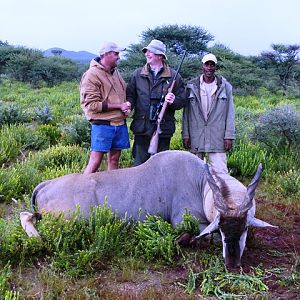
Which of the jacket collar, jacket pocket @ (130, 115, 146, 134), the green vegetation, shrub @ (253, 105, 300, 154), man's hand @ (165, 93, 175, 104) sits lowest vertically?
the green vegetation

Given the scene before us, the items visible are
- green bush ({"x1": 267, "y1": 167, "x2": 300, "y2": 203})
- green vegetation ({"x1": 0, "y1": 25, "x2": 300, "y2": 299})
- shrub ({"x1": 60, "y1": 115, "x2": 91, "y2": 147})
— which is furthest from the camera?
shrub ({"x1": 60, "y1": 115, "x2": 91, "y2": 147})

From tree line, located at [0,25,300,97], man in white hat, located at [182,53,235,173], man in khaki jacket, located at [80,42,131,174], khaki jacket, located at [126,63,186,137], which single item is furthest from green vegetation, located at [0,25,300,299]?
tree line, located at [0,25,300,97]

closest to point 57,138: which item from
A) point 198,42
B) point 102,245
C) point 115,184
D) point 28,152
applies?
point 28,152

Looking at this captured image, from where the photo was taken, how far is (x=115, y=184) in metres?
5.79

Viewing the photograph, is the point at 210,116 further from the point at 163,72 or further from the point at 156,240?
the point at 156,240

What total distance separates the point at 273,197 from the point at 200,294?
306cm

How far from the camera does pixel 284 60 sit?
27.7 m

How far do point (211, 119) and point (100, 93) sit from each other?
1.48 m

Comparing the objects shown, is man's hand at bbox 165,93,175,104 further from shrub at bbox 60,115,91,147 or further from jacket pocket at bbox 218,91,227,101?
shrub at bbox 60,115,91,147

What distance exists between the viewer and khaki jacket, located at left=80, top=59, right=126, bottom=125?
20.9 feet

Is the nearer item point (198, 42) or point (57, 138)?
point (57, 138)

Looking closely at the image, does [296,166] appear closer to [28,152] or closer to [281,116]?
[281,116]

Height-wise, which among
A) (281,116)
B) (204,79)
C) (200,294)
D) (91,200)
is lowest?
(200,294)

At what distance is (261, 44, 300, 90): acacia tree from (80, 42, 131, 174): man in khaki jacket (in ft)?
68.9
